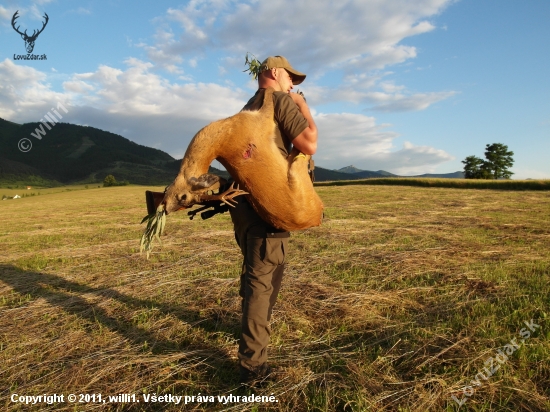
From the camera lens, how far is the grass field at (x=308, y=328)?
8.30 ft

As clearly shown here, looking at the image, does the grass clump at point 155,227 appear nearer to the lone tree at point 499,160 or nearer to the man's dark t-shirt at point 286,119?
the man's dark t-shirt at point 286,119

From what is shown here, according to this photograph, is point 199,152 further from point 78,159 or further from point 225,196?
point 78,159

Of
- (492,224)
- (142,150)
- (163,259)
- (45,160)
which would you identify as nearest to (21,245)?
(163,259)

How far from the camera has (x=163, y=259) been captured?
6.75 m

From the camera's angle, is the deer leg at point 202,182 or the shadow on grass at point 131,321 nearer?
the deer leg at point 202,182

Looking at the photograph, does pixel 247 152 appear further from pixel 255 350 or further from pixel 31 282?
pixel 31 282

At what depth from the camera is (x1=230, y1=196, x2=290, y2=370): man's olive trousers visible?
9.02 feet

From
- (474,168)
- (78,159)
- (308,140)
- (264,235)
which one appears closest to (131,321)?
(264,235)

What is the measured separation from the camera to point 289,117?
266cm

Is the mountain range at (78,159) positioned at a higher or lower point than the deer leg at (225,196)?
higher

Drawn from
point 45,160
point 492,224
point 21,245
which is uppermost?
point 45,160

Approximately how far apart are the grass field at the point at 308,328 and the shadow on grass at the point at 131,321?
0.07ft

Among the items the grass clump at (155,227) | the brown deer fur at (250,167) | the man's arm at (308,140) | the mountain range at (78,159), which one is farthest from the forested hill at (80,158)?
the man's arm at (308,140)

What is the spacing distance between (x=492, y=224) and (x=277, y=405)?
32.2ft
